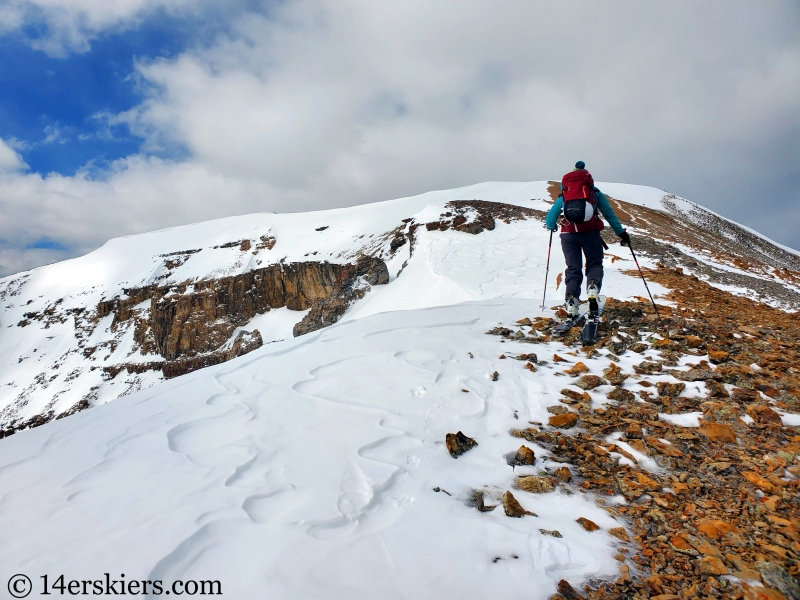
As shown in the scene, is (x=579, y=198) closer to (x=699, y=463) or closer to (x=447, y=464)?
(x=699, y=463)

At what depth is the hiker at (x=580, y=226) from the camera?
19.6ft

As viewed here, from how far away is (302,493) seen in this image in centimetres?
263

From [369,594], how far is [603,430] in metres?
2.69

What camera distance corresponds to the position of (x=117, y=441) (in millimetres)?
3377

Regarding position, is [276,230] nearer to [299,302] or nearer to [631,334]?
[299,302]

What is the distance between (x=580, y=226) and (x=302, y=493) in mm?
5802

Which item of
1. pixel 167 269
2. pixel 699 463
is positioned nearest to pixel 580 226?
pixel 699 463

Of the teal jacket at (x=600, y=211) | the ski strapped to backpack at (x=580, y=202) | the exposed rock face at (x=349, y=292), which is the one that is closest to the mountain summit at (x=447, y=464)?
the teal jacket at (x=600, y=211)

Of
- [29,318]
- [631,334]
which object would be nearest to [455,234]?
[631,334]

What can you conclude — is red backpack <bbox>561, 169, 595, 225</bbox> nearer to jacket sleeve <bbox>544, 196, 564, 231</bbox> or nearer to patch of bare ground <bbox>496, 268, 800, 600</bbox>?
jacket sleeve <bbox>544, 196, 564, 231</bbox>

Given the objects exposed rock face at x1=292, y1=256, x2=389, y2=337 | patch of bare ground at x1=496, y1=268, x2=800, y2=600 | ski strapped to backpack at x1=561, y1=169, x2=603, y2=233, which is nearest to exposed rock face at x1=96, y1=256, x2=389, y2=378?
exposed rock face at x1=292, y1=256, x2=389, y2=337

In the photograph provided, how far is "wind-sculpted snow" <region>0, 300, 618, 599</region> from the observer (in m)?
2.01

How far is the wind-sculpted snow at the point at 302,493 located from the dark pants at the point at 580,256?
240 centimetres

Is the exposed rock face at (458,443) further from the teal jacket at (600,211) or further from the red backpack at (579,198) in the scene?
the red backpack at (579,198)
